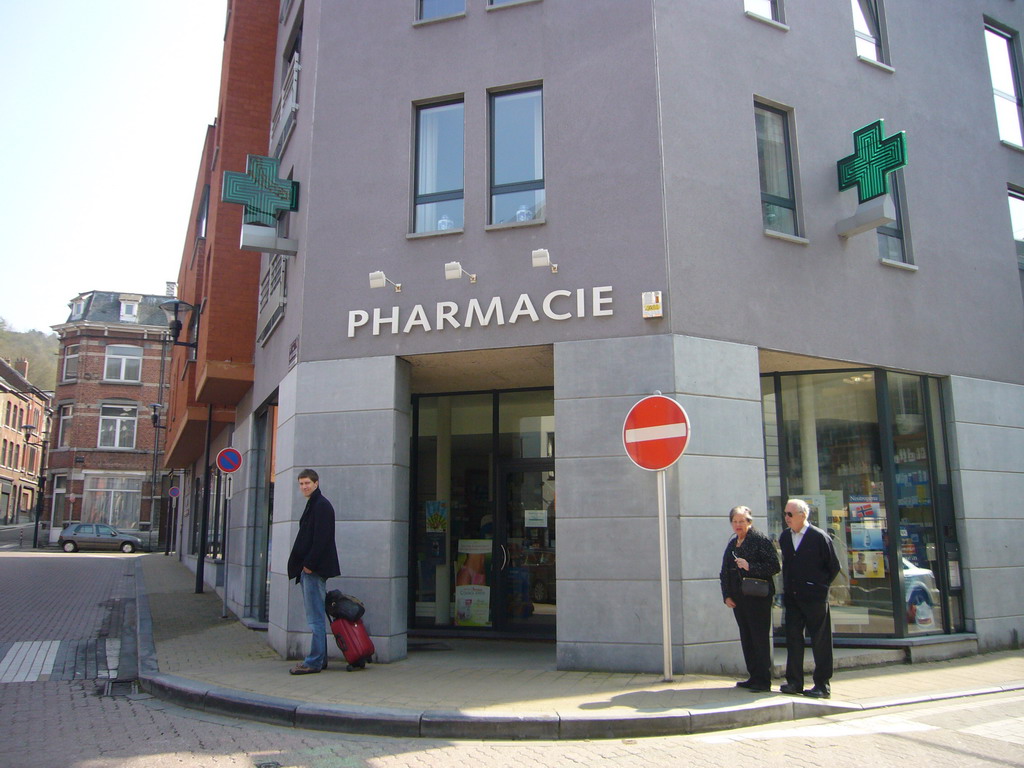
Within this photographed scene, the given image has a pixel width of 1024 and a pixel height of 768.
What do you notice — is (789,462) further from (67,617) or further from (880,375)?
(67,617)

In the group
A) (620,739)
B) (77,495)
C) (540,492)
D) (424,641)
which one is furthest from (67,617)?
(77,495)

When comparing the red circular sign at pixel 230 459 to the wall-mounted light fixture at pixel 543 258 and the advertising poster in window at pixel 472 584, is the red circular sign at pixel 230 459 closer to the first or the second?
the advertising poster in window at pixel 472 584

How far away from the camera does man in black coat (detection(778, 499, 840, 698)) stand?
705cm

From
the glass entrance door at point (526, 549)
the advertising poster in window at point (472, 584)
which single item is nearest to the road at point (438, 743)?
the advertising poster in window at point (472, 584)

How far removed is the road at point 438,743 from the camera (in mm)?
5375

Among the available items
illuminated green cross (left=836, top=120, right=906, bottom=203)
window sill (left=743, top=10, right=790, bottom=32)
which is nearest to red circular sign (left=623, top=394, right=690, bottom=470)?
illuminated green cross (left=836, top=120, right=906, bottom=203)

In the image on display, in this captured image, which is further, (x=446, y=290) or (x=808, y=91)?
(x=808, y=91)

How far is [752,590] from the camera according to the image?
7.19 meters

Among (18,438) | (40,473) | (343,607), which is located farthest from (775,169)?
(18,438)

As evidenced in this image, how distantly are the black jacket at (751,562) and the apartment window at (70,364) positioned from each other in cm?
5298

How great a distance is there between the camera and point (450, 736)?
6078mm

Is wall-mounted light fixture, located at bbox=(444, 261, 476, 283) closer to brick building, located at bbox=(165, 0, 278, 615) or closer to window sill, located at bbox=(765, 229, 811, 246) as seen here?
window sill, located at bbox=(765, 229, 811, 246)

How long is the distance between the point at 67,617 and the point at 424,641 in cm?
720

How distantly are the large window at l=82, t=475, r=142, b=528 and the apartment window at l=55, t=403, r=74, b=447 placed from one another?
294 cm
